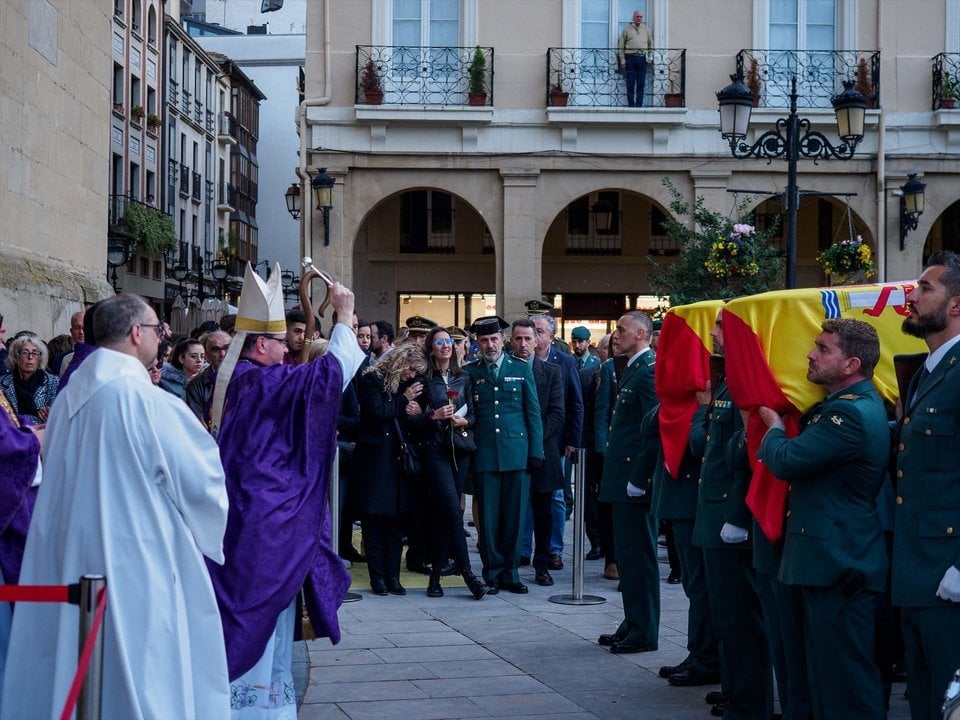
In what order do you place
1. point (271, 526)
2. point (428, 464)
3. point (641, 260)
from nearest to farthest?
point (271, 526), point (428, 464), point (641, 260)

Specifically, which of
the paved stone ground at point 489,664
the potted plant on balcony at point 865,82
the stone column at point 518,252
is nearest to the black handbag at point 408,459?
the paved stone ground at point 489,664

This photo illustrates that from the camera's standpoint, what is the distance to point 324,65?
22484 millimetres

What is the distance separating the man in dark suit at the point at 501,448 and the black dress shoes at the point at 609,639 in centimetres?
202

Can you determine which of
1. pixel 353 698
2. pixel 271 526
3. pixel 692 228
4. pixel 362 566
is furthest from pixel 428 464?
pixel 692 228

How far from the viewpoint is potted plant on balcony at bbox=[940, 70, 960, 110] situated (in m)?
22.6

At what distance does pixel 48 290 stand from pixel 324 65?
30.8ft

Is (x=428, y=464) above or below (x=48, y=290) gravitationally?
below

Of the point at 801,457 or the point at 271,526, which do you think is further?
the point at 271,526

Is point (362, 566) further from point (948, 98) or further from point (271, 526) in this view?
point (948, 98)

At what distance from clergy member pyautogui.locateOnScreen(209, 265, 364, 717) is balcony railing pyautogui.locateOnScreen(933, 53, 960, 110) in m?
19.4

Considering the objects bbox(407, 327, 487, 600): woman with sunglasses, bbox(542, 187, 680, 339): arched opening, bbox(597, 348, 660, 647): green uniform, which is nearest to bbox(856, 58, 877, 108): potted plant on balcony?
bbox(542, 187, 680, 339): arched opening

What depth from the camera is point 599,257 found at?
2748 centimetres

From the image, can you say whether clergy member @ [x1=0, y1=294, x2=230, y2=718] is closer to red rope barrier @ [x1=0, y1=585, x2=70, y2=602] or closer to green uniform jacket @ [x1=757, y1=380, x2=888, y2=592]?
red rope barrier @ [x1=0, y1=585, x2=70, y2=602]

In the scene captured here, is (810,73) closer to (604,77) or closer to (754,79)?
(754,79)
